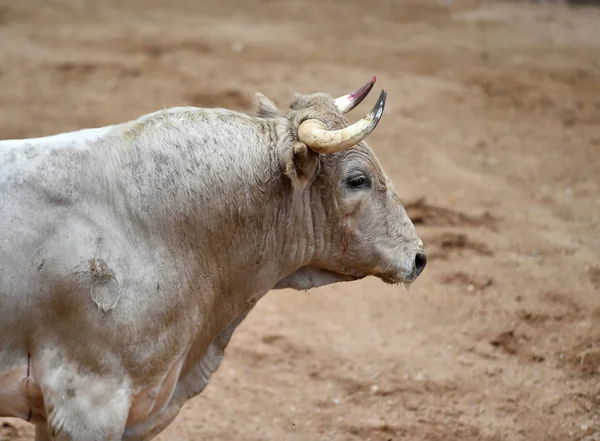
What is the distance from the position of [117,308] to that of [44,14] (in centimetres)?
1025

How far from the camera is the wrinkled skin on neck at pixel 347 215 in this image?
3.96m

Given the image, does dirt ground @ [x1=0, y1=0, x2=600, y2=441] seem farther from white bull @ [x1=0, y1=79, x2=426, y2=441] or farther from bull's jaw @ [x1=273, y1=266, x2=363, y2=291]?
white bull @ [x1=0, y1=79, x2=426, y2=441]

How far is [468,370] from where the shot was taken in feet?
19.0

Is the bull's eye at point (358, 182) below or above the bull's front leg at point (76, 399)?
above

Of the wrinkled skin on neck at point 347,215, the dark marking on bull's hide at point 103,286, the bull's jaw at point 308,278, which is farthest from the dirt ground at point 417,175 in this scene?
the dark marking on bull's hide at point 103,286

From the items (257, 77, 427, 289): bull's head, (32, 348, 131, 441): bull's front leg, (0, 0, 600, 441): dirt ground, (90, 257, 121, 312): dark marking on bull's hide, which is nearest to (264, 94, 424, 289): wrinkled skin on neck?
(257, 77, 427, 289): bull's head

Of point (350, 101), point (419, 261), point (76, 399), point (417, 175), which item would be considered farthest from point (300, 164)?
point (417, 175)

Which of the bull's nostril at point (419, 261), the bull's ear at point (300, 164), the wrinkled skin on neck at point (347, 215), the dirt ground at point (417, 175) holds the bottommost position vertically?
the dirt ground at point (417, 175)

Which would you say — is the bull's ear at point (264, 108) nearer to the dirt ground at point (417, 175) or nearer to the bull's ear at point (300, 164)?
the bull's ear at point (300, 164)

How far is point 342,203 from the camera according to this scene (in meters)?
3.99

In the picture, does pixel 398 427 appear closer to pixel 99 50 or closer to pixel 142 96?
pixel 142 96

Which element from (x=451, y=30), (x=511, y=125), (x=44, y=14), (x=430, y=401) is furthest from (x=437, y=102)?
(x=44, y=14)

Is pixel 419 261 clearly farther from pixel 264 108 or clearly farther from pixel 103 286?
pixel 103 286

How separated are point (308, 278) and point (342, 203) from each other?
1.47 ft
